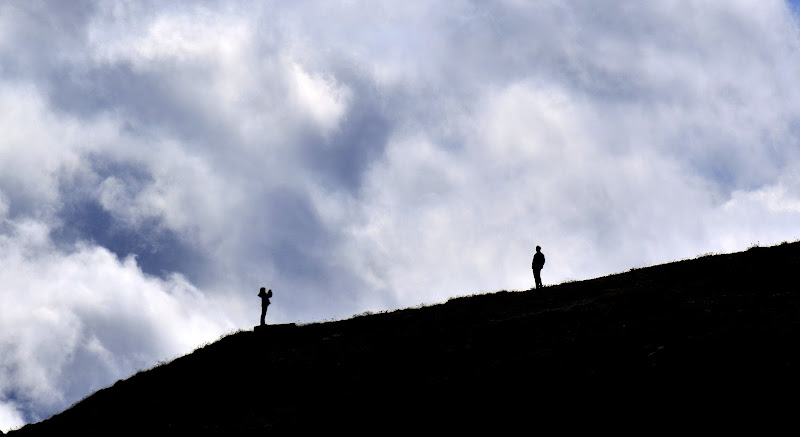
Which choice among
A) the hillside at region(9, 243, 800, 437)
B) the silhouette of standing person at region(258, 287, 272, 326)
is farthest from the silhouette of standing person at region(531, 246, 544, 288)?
the silhouette of standing person at region(258, 287, 272, 326)

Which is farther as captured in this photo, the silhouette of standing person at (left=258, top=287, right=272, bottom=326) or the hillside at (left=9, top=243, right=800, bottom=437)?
the silhouette of standing person at (left=258, top=287, right=272, bottom=326)

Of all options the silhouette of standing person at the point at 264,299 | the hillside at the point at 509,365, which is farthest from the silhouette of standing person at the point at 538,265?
the silhouette of standing person at the point at 264,299

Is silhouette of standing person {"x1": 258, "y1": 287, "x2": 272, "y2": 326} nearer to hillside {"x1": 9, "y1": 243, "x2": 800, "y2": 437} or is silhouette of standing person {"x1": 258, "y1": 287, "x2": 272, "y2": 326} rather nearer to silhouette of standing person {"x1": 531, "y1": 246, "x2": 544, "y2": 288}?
hillside {"x1": 9, "y1": 243, "x2": 800, "y2": 437}

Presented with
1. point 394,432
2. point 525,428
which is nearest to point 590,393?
point 525,428

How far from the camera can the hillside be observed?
46.5ft

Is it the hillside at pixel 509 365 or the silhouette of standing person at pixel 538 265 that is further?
the silhouette of standing person at pixel 538 265

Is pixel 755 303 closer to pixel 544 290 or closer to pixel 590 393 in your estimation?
pixel 590 393

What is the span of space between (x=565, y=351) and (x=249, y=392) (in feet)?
35.7

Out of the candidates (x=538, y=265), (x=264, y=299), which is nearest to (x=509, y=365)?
(x=538, y=265)

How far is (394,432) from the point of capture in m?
15.6

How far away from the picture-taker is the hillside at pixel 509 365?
14.2 meters

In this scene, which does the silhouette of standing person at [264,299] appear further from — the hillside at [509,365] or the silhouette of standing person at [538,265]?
the silhouette of standing person at [538,265]

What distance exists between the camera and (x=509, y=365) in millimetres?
18406

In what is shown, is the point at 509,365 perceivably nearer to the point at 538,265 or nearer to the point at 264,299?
the point at 538,265
